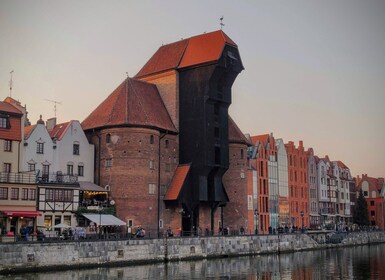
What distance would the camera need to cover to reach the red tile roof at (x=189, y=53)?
74938 millimetres

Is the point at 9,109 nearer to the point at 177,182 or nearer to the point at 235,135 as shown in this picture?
the point at 177,182

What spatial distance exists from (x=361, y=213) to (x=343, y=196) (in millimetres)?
5155

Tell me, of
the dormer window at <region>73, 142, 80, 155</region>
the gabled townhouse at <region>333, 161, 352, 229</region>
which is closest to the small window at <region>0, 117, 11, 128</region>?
the dormer window at <region>73, 142, 80, 155</region>

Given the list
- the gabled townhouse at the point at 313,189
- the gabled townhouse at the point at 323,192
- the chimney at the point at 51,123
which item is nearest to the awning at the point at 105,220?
the chimney at the point at 51,123

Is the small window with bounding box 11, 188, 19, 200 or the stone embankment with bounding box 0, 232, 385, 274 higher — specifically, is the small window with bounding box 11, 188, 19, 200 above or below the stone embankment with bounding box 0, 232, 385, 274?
above

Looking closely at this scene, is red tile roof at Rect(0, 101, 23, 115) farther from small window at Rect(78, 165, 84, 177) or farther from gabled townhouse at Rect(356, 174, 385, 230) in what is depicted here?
gabled townhouse at Rect(356, 174, 385, 230)

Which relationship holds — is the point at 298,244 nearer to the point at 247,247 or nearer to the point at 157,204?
the point at 247,247

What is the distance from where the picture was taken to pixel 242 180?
82.8 m

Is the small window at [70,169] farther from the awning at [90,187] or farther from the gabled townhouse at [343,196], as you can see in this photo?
the gabled townhouse at [343,196]

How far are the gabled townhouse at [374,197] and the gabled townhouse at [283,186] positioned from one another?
40.6 metres

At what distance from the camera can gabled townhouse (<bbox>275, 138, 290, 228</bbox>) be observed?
10096 cm

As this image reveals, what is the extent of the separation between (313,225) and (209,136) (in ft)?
145

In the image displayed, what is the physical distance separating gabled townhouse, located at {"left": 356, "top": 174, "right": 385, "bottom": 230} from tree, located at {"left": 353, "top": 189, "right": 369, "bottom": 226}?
10.2 metres

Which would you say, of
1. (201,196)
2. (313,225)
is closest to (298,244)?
(201,196)
